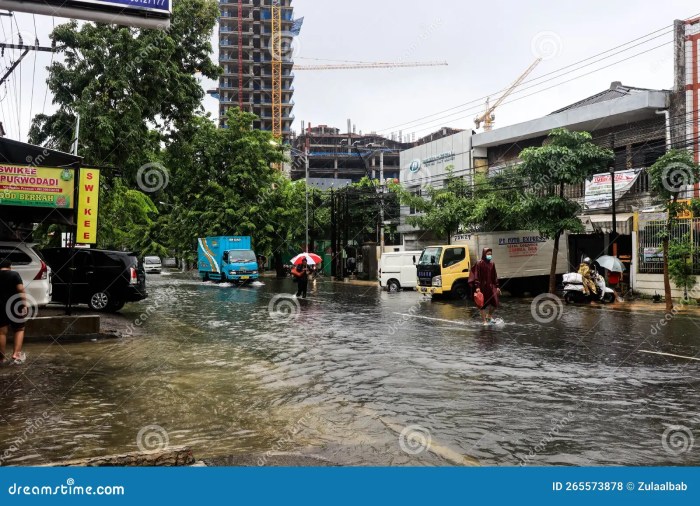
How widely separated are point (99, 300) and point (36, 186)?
6.20m

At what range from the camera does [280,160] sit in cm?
4616

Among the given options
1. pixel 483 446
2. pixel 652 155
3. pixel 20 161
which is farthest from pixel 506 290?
pixel 483 446

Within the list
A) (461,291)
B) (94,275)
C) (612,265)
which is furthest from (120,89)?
(612,265)

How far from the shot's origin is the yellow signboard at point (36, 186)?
12.0 metres

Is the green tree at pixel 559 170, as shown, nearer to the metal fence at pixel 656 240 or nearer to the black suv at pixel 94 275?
the metal fence at pixel 656 240

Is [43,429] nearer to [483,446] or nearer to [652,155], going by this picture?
[483,446]

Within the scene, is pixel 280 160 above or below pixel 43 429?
above

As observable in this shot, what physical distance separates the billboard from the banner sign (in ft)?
77.0

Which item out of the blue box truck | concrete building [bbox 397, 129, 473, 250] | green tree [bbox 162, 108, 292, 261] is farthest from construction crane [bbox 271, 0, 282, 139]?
the blue box truck

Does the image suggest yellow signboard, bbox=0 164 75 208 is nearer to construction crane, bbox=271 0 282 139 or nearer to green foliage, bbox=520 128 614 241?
green foliage, bbox=520 128 614 241

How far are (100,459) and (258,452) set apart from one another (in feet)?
4.17

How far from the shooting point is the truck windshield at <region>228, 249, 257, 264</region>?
37.0 metres

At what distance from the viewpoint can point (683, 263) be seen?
68.3ft

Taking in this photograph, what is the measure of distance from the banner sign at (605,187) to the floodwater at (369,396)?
14610 mm
